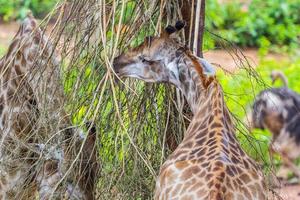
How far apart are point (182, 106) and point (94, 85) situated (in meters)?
0.55

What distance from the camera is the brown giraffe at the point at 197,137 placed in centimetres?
527

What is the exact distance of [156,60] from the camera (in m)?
6.06

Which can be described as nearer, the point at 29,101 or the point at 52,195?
the point at 52,195

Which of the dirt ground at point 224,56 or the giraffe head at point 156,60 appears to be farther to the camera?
the dirt ground at point 224,56

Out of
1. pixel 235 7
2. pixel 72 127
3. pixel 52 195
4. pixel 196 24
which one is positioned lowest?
pixel 235 7

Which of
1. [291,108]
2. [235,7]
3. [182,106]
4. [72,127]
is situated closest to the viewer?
[72,127]

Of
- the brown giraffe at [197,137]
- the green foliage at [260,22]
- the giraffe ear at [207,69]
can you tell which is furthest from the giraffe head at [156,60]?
the green foliage at [260,22]

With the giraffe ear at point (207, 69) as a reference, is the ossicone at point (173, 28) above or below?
above

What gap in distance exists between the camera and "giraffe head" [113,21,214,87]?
600 cm

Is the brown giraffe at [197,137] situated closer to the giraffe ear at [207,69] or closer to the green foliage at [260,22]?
the giraffe ear at [207,69]

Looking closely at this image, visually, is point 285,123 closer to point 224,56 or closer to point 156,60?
point 224,56

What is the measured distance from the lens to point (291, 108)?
9.77m

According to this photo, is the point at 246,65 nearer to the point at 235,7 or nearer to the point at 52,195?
the point at 52,195

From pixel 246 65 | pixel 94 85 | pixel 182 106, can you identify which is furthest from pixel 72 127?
pixel 246 65
